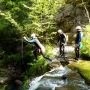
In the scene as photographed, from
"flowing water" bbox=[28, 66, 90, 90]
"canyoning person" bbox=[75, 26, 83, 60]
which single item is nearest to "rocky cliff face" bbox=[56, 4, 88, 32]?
"canyoning person" bbox=[75, 26, 83, 60]

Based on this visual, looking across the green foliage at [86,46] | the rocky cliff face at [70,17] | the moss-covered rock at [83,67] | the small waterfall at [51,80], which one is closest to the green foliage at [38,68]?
the small waterfall at [51,80]

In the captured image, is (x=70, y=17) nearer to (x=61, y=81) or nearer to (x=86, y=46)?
(x=86, y=46)

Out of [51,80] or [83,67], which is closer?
[51,80]

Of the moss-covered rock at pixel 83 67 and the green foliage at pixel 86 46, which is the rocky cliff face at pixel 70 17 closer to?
the green foliage at pixel 86 46

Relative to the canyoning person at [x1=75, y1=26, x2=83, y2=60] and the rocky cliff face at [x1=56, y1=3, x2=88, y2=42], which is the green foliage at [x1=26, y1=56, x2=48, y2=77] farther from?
the rocky cliff face at [x1=56, y1=3, x2=88, y2=42]

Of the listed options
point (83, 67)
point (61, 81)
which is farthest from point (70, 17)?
point (61, 81)

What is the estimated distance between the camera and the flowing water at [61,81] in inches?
558

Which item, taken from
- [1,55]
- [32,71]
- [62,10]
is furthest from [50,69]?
[62,10]

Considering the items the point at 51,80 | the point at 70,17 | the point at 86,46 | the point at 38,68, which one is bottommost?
the point at 51,80

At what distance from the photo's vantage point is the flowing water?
14.2 metres

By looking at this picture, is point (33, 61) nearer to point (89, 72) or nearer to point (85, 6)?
point (89, 72)

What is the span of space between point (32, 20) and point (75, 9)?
7710 millimetres

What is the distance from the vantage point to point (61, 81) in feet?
49.5

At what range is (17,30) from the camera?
69.0ft
